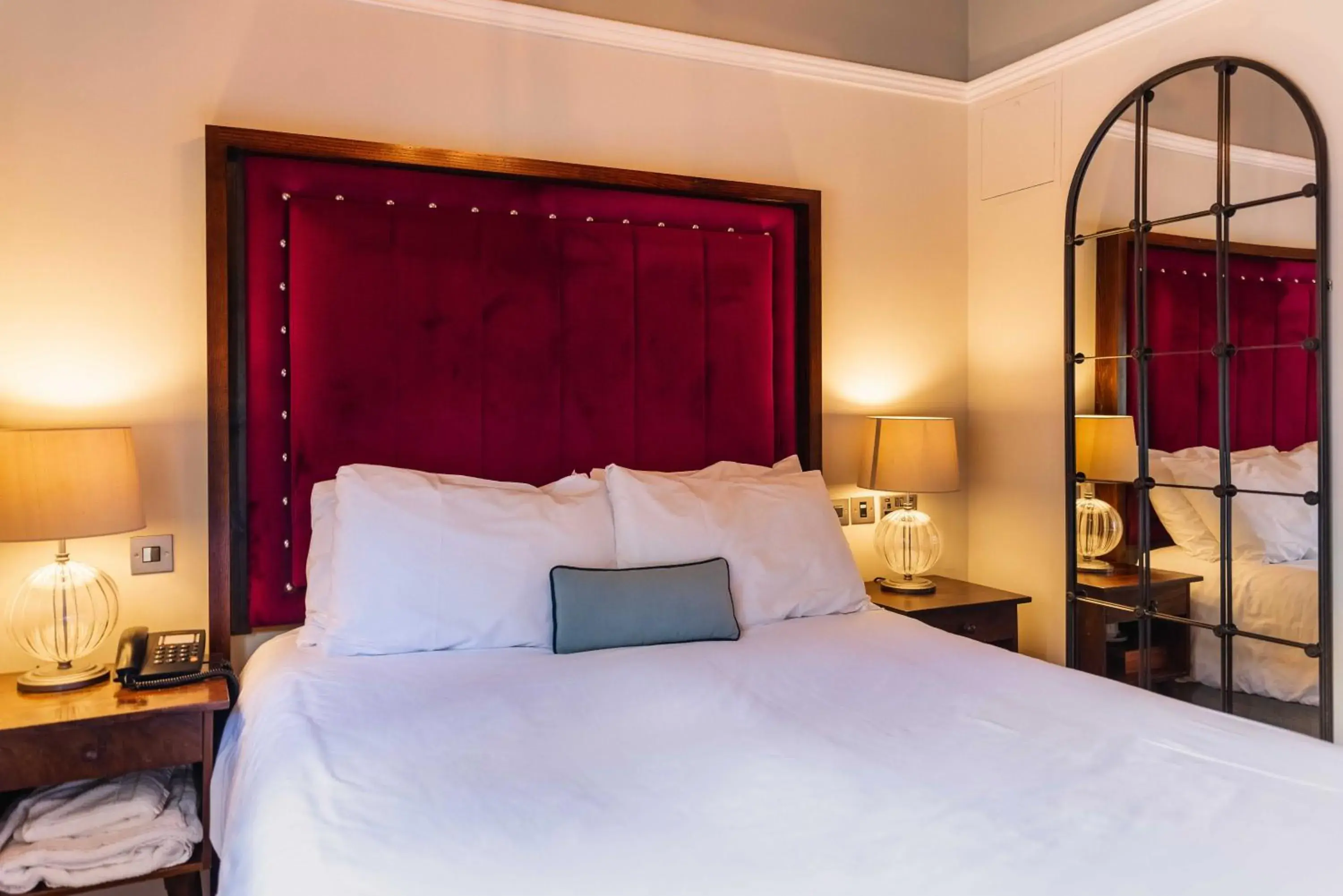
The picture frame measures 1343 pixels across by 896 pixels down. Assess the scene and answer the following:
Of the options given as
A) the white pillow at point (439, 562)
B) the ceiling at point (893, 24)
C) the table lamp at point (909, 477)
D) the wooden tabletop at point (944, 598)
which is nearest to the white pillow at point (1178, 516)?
the wooden tabletop at point (944, 598)

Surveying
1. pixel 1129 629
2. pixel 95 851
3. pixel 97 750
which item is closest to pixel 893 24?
pixel 1129 629

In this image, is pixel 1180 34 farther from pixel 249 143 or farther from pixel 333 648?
pixel 333 648

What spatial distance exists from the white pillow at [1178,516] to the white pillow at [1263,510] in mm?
29

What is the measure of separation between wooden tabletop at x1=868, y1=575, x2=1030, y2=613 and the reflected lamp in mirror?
0.91 ft

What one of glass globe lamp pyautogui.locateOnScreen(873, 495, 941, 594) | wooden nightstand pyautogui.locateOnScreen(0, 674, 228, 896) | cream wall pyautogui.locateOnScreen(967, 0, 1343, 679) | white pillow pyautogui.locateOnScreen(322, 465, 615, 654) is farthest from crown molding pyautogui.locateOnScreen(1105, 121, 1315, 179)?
wooden nightstand pyautogui.locateOnScreen(0, 674, 228, 896)

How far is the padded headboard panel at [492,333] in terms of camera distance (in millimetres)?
2576

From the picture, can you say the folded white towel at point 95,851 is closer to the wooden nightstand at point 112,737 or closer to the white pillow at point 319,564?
the wooden nightstand at point 112,737

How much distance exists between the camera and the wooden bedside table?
3.06 metres

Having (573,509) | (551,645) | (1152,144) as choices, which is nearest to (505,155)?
(573,509)

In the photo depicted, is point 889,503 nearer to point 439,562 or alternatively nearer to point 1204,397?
point 1204,397

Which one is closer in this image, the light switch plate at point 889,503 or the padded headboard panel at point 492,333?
the padded headboard panel at point 492,333

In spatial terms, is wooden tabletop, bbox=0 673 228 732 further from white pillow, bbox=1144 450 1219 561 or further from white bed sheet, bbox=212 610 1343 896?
white pillow, bbox=1144 450 1219 561

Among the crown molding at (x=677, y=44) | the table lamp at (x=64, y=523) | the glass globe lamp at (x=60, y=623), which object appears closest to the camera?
the table lamp at (x=64, y=523)

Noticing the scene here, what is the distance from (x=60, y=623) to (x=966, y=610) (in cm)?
260
